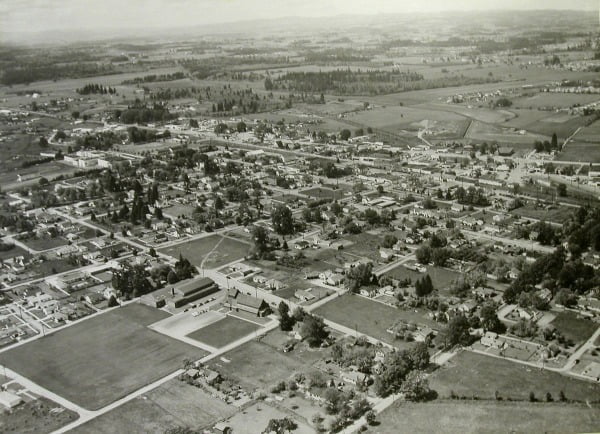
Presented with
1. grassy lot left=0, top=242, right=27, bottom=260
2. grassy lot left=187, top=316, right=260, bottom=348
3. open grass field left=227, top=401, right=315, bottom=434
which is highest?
grassy lot left=0, top=242, right=27, bottom=260

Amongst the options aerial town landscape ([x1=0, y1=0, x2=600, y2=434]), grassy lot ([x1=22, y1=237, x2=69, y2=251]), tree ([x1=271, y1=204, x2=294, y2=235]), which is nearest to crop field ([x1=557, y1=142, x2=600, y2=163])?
aerial town landscape ([x1=0, y1=0, x2=600, y2=434])

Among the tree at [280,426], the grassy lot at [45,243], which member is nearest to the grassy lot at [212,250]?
the grassy lot at [45,243]

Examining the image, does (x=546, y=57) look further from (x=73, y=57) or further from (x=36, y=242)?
(x=36, y=242)

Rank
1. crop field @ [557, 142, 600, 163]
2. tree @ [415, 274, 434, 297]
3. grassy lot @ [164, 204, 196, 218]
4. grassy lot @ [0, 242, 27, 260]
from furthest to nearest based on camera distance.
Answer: crop field @ [557, 142, 600, 163], grassy lot @ [164, 204, 196, 218], grassy lot @ [0, 242, 27, 260], tree @ [415, 274, 434, 297]

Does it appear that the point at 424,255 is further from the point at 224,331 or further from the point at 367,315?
the point at 224,331

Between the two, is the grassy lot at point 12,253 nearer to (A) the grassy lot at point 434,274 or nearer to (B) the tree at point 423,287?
(A) the grassy lot at point 434,274

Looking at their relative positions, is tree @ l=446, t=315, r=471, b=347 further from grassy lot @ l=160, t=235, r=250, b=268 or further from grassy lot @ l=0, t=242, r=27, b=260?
grassy lot @ l=0, t=242, r=27, b=260

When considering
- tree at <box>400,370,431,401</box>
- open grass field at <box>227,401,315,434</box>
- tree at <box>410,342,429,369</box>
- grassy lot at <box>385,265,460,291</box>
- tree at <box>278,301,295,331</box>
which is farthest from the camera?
grassy lot at <box>385,265,460,291</box>
